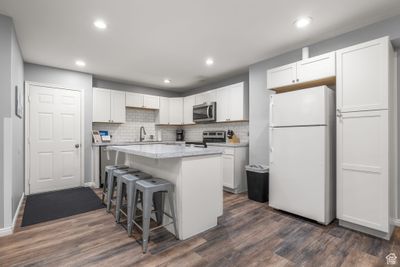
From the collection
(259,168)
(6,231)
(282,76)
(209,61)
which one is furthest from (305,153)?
(6,231)

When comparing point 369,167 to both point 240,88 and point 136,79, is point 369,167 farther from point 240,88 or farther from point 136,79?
point 136,79

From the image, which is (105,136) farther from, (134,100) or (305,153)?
(305,153)

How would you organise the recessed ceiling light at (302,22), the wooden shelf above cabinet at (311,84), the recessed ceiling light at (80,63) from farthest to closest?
the recessed ceiling light at (80,63) < the wooden shelf above cabinet at (311,84) < the recessed ceiling light at (302,22)

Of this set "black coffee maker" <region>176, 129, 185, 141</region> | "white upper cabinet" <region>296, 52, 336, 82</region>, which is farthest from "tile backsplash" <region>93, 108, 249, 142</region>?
"white upper cabinet" <region>296, 52, 336, 82</region>

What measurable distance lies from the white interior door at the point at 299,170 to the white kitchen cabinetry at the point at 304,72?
71 centimetres

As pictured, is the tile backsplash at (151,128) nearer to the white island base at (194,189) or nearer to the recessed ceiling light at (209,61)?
the recessed ceiling light at (209,61)

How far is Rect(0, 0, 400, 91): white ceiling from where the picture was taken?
2.12 meters

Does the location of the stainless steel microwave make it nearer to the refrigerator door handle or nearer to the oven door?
the oven door

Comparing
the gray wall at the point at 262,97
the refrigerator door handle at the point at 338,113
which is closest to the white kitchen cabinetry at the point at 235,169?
the gray wall at the point at 262,97

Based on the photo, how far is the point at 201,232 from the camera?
7.59 ft

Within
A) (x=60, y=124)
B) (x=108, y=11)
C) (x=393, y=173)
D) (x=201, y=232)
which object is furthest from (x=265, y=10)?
(x=60, y=124)

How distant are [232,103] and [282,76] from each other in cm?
146

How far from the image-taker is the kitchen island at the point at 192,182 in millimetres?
2150

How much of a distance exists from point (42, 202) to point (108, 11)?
323 centimetres
